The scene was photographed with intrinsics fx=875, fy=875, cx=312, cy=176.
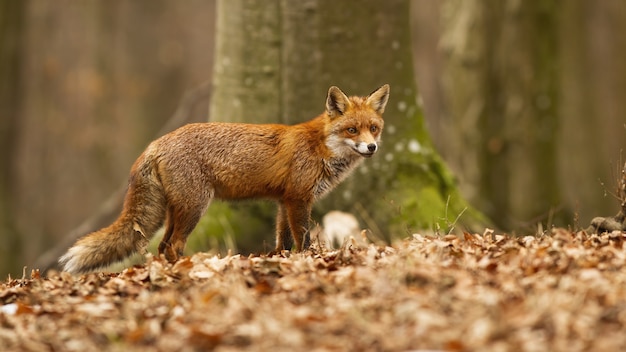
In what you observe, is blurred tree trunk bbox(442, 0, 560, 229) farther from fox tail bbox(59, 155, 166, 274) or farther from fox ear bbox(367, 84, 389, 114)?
fox tail bbox(59, 155, 166, 274)

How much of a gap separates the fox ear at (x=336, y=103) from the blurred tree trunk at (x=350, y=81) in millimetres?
1454

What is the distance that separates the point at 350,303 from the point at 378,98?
3681mm

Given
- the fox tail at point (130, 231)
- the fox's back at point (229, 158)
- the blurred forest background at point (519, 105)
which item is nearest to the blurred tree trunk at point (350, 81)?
the fox's back at point (229, 158)

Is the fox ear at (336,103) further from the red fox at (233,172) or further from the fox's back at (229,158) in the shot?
the fox's back at (229,158)

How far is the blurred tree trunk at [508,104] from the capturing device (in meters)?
14.8

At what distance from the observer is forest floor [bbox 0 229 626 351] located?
4289mm

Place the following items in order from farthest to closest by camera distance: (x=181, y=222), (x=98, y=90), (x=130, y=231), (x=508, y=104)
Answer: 1. (x=98, y=90)
2. (x=508, y=104)
3. (x=181, y=222)
4. (x=130, y=231)

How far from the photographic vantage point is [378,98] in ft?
26.7

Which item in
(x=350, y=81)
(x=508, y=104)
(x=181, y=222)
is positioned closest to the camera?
(x=181, y=222)

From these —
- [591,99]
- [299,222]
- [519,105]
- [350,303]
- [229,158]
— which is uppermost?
[229,158]

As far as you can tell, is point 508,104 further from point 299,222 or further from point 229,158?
point 229,158

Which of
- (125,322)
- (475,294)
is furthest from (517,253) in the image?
(125,322)

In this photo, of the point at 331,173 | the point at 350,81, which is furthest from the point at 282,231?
the point at 350,81

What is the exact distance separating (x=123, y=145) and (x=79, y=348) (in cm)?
1965
